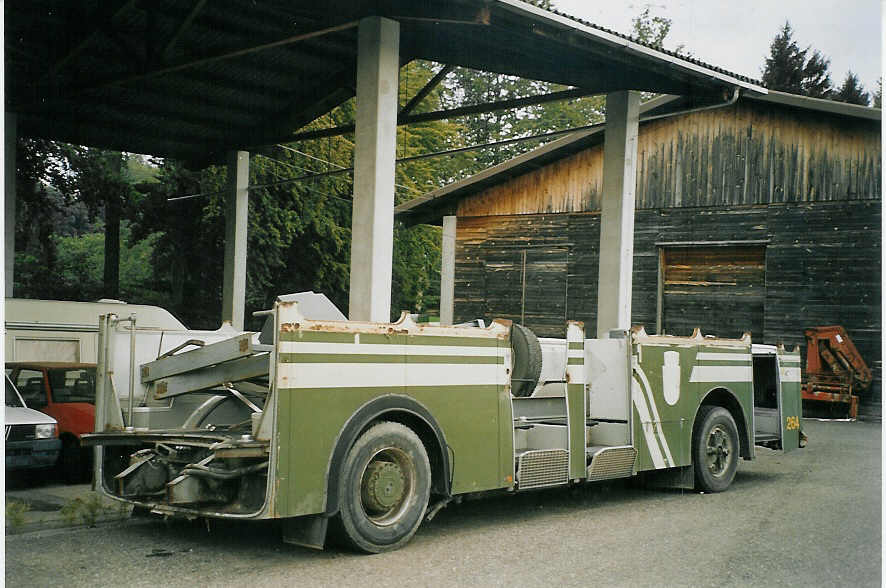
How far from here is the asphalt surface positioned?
21.3 ft

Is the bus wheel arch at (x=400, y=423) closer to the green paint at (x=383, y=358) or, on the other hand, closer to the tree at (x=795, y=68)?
the green paint at (x=383, y=358)

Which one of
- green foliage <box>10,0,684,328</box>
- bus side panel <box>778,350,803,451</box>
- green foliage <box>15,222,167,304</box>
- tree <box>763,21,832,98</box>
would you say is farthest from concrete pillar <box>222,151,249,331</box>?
tree <box>763,21,832,98</box>

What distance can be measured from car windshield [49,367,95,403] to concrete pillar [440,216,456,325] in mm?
14834

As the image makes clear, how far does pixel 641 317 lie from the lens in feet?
77.0

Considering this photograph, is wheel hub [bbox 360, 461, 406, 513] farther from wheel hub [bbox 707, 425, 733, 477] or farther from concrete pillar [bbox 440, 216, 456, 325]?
concrete pillar [bbox 440, 216, 456, 325]

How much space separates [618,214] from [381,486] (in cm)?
934

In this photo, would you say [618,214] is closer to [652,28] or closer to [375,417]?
[375,417]

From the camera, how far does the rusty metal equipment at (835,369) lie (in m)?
20.6

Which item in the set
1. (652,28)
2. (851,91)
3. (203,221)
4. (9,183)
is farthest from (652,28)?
(9,183)

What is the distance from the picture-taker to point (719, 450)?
36.1 feet

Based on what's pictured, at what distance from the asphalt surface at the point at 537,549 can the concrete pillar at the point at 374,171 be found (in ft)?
10.6

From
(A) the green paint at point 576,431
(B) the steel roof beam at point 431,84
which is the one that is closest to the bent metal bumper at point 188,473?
(A) the green paint at point 576,431

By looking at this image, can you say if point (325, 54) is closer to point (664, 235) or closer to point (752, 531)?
point (664, 235)

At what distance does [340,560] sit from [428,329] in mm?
1858
